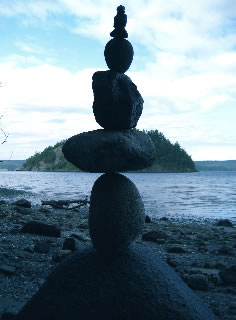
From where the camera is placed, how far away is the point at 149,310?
4.46 metres

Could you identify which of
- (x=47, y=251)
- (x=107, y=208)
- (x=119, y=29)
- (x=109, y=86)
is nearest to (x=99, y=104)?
(x=109, y=86)

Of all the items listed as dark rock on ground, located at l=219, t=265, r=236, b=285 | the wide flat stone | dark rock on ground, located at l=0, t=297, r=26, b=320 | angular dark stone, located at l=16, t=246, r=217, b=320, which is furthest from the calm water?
the wide flat stone

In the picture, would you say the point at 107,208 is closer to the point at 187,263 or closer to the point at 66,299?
the point at 66,299

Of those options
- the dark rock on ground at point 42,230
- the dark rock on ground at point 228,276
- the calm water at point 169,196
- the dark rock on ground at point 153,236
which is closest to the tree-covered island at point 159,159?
the calm water at point 169,196

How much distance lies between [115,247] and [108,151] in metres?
1.29

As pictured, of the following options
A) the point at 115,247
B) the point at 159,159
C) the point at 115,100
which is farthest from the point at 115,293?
the point at 159,159

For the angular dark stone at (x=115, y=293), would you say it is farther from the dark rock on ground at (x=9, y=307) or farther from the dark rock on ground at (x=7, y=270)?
the dark rock on ground at (x=7, y=270)

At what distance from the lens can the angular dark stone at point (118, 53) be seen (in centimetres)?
514

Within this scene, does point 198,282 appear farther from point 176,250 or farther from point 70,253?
point 176,250

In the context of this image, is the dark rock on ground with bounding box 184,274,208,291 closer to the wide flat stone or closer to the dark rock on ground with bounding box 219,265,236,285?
the dark rock on ground with bounding box 219,265,236,285

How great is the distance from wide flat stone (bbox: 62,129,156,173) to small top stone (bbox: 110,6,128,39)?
53.6 inches

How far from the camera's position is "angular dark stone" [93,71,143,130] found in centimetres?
504

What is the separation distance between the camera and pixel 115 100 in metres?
5.03

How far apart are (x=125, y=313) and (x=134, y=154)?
6.47ft
